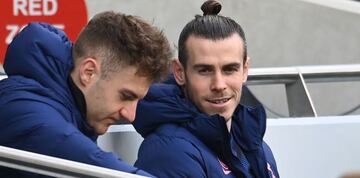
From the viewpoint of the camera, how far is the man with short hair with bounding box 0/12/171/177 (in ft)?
7.32

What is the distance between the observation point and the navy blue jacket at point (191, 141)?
115 inches

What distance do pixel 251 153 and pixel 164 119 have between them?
0.32m

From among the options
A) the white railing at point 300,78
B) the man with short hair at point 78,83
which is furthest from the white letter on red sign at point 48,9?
the man with short hair at point 78,83

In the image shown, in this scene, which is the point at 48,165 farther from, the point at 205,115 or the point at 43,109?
the point at 205,115

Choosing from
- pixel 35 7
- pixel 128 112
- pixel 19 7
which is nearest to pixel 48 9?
pixel 35 7

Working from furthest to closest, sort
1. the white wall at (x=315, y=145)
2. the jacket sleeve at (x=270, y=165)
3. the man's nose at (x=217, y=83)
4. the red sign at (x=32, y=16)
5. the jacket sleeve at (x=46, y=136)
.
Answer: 1. the red sign at (x=32, y=16)
2. the white wall at (x=315, y=145)
3. the jacket sleeve at (x=270, y=165)
4. the man's nose at (x=217, y=83)
5. the jacket sleeve at (x=46, y=136)

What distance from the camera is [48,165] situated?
2.03 m

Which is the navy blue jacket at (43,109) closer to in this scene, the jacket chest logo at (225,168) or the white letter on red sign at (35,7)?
the jacket chest logo at (225,168)

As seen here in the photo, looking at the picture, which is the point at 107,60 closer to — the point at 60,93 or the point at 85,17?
the point at 60,93

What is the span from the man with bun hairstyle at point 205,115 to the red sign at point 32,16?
4253 millimetres

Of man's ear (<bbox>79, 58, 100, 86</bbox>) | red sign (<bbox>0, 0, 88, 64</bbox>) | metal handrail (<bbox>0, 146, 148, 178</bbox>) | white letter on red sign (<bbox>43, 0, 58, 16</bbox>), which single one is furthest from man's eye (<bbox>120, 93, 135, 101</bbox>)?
white letter on red sign (<bbox>43, 0, 58, 16</bbox>)

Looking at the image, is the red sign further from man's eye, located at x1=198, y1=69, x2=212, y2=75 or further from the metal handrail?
the metal handrail

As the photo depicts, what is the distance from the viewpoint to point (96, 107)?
240 cm

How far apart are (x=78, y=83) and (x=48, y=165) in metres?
0.40
